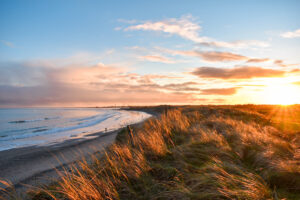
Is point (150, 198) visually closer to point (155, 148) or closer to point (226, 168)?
point (226, 168)

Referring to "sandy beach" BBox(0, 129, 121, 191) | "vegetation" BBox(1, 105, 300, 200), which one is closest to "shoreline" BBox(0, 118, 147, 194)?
"sandy beach" BBox(0, 129, 121, 191)

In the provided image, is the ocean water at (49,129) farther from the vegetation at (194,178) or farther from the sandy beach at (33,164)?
the vegetation at (194,178)

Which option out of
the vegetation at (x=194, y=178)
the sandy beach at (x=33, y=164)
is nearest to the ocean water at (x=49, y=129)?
the sandy beach at (x=33, y=164)

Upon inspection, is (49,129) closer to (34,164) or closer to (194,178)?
(34,164)

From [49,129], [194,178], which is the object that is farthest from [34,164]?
Answer: [49,129]

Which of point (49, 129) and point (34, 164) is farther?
point (49, 129)

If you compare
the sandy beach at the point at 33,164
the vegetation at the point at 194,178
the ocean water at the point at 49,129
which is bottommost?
the ocean water at the point at 49,129

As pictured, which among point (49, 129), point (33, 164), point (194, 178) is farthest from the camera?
point (49, 129)

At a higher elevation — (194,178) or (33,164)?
(194,178)

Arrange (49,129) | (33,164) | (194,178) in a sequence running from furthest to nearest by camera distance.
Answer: (49,129)
(33,164)
(194,178)

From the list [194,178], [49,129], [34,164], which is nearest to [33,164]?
[34,164]

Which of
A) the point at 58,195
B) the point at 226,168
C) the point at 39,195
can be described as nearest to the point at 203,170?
the point at 226,168

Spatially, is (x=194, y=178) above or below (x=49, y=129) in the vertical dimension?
above

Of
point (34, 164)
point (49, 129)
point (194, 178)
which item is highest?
point (194, 178)
